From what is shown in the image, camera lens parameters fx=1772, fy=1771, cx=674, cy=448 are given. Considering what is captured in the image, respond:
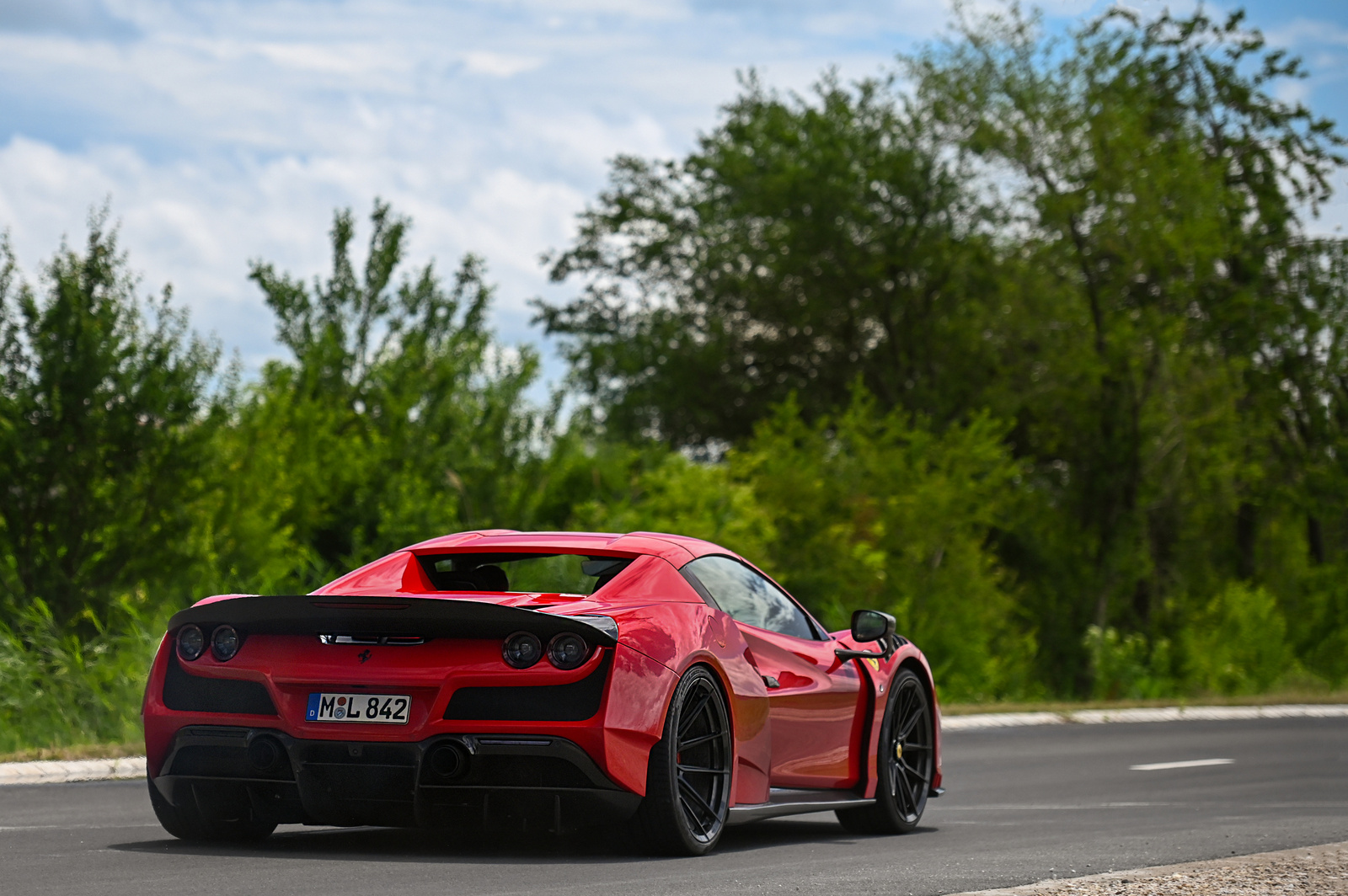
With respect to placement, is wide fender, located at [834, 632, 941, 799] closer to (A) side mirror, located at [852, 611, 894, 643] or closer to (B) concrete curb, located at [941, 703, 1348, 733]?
(A) side mirror, located at [852, 611, 894, 643]

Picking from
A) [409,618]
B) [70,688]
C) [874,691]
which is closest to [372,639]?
[409,618]

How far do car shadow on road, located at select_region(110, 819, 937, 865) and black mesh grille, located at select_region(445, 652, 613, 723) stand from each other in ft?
2.22

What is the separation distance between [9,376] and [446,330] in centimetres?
1902

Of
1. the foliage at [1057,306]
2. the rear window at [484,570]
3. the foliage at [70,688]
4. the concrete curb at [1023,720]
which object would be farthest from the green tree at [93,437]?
the foliage at [1057,306]

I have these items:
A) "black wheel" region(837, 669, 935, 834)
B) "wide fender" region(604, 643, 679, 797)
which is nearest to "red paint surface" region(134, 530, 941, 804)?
"wide fender" region(604, 643, 679, 797)

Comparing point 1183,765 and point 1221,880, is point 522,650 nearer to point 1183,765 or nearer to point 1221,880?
point 1221,880

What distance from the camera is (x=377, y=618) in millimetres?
6590

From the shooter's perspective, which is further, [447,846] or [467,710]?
[447,846]

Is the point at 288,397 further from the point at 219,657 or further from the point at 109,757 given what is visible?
the point at 219,657

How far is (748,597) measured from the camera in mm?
8102

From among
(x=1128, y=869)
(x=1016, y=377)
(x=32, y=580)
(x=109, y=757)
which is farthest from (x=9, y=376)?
(x=1016, y=377)

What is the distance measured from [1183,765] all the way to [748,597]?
8.36 meters

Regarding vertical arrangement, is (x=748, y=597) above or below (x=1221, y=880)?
above

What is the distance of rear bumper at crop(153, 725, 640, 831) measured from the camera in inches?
254
